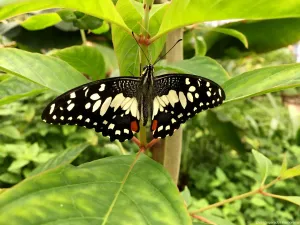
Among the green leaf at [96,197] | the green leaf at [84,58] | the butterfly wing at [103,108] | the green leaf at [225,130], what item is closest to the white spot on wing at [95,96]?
the butterfly wing at [103,108]

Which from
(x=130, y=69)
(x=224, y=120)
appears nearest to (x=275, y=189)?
(x=224, y=120)

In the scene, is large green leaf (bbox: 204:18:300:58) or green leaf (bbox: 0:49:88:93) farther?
large green leaf (bbox: 204:18:300:58)

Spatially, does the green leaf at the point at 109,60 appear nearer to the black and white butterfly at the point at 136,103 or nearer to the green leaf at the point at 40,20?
the green leaf at the point at 40,20

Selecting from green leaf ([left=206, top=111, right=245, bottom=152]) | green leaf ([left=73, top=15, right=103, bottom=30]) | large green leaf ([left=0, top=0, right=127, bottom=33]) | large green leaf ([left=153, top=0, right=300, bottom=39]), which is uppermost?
green leaf ([left=73, top=15, right=103, bottom=30])

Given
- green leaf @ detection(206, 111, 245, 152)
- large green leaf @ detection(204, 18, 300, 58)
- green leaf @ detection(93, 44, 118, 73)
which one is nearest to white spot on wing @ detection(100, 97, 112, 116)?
green leaf @ detection(93, 44, 118, 73)

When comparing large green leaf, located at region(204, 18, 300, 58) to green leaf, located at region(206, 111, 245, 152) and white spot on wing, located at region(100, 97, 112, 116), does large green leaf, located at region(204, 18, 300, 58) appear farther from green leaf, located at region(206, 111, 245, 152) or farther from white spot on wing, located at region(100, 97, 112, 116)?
white spot on wing, located at region(100, 97, 112, 116)

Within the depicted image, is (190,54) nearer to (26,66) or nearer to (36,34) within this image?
(36,34)
